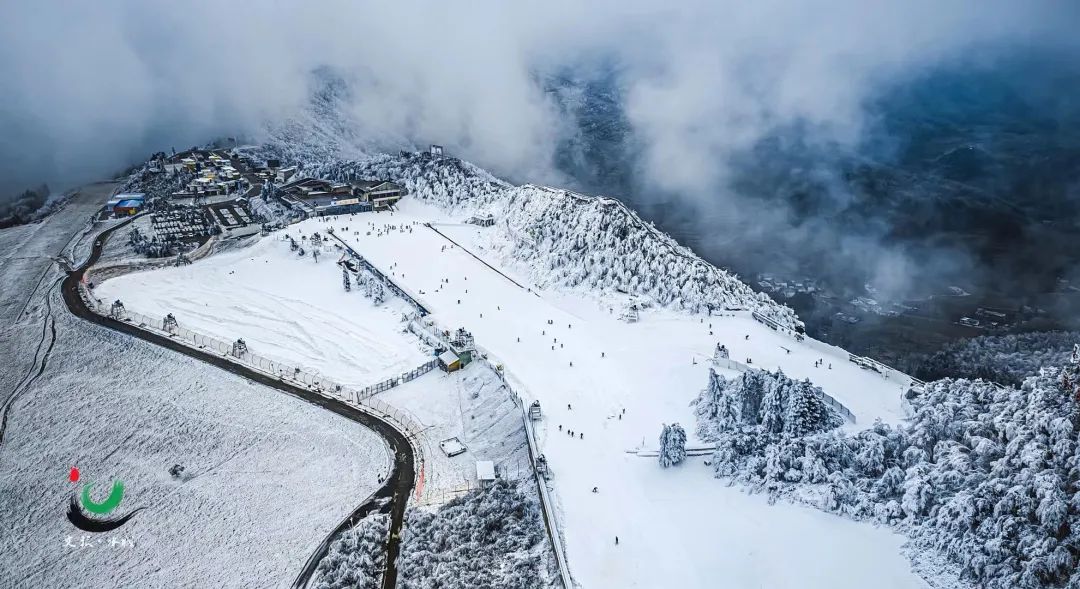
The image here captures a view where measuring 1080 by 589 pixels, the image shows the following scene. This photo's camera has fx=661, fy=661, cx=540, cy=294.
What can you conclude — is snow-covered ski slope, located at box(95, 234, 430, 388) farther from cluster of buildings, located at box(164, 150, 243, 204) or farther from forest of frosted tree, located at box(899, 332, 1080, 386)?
forest of frosted tree, located at box(899, 332, 1080, 386)

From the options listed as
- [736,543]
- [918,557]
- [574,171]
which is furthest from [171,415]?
[574,171]

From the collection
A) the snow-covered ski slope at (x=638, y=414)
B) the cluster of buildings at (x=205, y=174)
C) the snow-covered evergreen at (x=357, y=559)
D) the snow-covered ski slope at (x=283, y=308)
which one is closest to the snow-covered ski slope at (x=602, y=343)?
the snow-covered ski slope at (x=638, y=414)

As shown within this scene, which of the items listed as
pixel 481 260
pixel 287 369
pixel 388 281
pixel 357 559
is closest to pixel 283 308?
pixel 388 281

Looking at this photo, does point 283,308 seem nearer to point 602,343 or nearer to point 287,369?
point 287,369

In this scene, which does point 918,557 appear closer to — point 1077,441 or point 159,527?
point 1077,441

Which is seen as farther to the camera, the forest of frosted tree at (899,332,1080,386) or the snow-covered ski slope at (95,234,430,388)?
the forest of frosted tree at (899,332,1080,386)

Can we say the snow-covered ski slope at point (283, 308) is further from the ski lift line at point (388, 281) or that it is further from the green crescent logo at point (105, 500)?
the green crescent logo at point (105, 500)

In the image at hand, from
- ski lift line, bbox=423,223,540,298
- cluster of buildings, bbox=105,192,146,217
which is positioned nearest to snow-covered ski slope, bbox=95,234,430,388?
ski lift line, bbox=423,223,540,298
